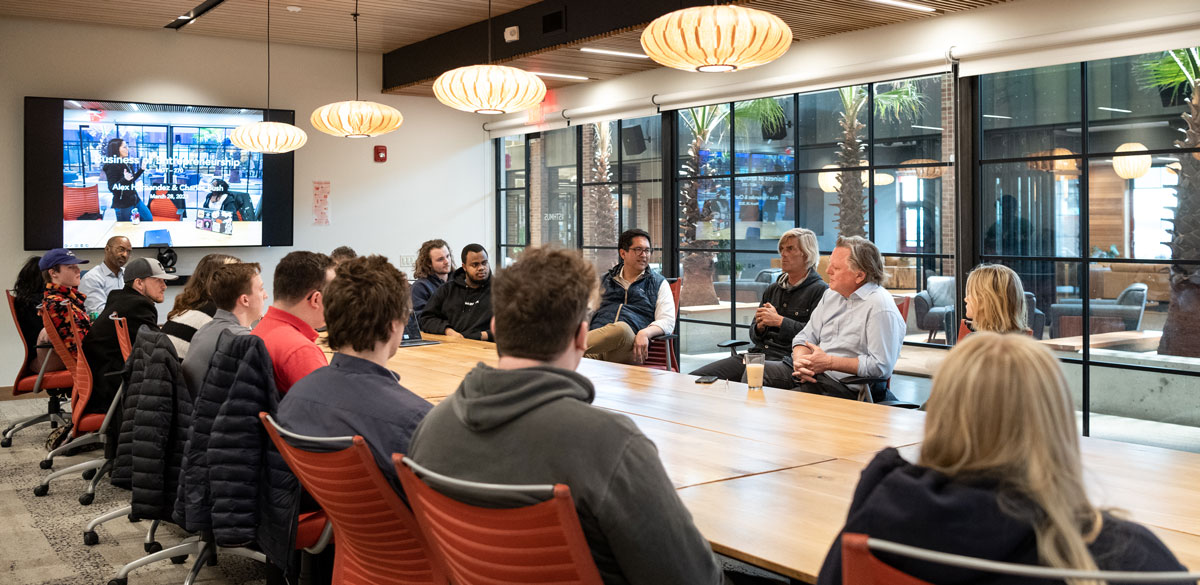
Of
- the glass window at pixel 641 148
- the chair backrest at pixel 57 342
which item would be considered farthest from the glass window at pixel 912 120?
the chair backrest at pixel 57 342

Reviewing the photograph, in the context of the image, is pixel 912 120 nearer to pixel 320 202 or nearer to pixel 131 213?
pixel 320 202

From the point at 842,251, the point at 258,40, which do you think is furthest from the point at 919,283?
the point at 258,40

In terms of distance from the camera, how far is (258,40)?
332 inches

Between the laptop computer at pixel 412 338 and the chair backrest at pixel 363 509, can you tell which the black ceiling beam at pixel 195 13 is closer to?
the laptop computer at pixel 412 338

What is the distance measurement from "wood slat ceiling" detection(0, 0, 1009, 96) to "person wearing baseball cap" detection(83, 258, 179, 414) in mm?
2680

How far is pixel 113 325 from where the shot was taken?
15.8 ft

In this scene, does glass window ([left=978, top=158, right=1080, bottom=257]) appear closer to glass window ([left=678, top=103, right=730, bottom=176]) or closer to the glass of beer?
glass window ([left=678, top=103, right=730, bottom=176])

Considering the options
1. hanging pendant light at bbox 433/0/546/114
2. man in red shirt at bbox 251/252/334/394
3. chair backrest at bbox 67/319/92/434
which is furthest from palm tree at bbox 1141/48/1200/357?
chair backrest at bbox 67/319/92/434

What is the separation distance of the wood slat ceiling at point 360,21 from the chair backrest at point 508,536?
16.2ft

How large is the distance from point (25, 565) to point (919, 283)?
4.91 metres

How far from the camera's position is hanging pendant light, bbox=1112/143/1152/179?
5052mm

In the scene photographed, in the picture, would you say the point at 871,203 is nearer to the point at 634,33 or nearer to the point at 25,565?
the point at 634,33

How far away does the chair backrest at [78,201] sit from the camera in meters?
7.61

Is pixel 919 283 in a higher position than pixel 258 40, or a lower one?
lower
